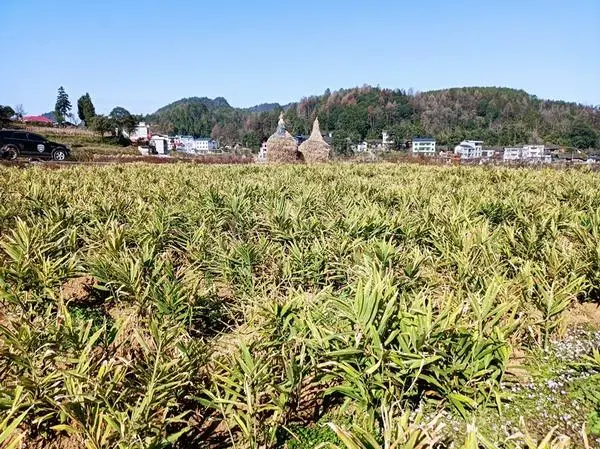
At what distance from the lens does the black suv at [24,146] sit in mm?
20312

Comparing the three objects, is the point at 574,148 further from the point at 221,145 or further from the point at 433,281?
the point at 433,281

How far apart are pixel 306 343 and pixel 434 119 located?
13727cm

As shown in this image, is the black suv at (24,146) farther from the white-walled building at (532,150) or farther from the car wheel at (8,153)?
the white-walled building at (532,150)

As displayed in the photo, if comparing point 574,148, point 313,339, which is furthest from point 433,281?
point 574,148

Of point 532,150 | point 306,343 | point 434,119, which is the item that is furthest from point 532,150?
point 306,343

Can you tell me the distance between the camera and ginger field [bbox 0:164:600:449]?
2682 millimetres

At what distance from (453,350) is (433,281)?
1.38 meters

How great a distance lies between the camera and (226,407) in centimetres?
288

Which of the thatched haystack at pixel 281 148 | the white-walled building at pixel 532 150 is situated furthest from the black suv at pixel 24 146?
the white-walled building at pixel 532 150

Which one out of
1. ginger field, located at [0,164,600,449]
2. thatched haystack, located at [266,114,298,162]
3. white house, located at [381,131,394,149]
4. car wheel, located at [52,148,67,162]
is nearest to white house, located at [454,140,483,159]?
white house, located at [381,131,394,149]

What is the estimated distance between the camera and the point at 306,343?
3104 mm

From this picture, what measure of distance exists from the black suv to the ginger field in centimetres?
1809

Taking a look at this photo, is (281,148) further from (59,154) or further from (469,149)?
(469,149)

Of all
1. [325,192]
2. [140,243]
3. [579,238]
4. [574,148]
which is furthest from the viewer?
[574,148]
